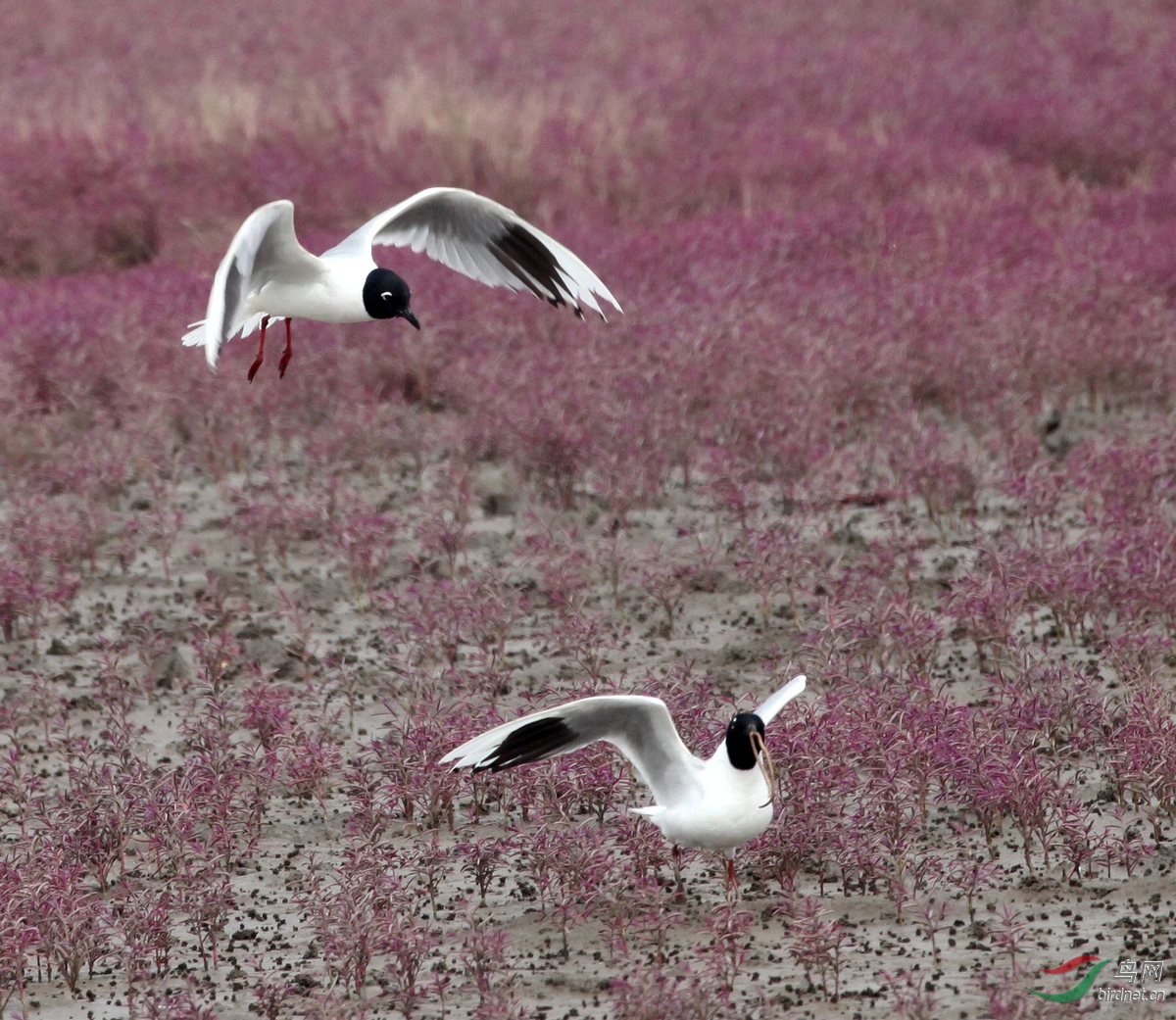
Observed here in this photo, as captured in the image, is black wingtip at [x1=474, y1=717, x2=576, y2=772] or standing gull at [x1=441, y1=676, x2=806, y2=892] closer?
standing gull at [x1=441, y1=676, x2=806, y2=892]

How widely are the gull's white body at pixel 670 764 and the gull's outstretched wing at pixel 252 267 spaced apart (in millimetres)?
1283

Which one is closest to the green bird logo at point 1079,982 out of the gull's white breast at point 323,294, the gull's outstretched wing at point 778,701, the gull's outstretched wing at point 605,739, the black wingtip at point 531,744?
the gull's outstretched wing at point 778,701

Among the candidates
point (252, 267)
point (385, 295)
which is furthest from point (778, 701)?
point (252, 267)

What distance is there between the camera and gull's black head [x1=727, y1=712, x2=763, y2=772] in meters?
4.73

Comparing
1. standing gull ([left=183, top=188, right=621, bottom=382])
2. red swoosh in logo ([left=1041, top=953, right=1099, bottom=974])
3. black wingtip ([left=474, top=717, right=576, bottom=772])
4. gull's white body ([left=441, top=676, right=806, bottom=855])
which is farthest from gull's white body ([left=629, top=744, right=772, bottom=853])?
standing gull ([left=183, top=188, right=621, bottom=382])

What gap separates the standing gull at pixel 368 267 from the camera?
5633 mm

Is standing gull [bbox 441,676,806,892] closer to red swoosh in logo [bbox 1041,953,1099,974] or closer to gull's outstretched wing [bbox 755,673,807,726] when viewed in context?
gull's outstretched wing [bbox 755,673,807,726]

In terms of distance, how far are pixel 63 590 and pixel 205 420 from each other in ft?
7.09

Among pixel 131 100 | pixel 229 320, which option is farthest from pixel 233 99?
pixel 229 320

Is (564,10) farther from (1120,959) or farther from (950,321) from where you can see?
(1120,959)

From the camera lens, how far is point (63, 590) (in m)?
7.14

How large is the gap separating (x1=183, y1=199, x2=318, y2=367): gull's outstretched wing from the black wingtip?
127 cm

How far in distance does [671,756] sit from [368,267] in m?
2.29

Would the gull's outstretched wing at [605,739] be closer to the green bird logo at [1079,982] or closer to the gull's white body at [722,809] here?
the gull's white body at [722,809]
